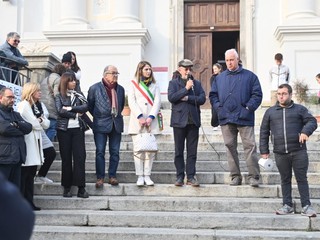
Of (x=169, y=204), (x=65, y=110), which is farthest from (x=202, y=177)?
(x=65, y=110)

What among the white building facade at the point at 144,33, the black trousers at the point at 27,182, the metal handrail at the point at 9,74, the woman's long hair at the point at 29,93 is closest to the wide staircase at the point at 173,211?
the black trousers at the point at 27,182

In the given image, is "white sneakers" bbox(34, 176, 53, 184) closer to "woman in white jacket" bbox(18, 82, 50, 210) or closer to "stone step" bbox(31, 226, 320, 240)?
"woman in white jacket" bbox(18, 82, 50, 210)

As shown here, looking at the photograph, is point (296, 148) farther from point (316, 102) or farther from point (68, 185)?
point (316, 102)

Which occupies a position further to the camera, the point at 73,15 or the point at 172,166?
the point at 73,15

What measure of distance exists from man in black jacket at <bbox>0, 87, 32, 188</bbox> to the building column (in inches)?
355

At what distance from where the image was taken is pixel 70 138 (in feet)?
21.3

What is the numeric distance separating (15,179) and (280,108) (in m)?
3.26

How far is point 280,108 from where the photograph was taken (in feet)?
19.2

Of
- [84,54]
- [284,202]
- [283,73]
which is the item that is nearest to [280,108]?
[284,202]

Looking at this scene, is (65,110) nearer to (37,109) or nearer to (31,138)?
(37,109)

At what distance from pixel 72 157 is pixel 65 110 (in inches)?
25.3

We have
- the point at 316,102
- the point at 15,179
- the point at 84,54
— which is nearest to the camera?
the point at 15,179

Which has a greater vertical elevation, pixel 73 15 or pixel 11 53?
pixel 73 15

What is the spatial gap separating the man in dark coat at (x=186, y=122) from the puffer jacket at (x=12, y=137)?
1996mm
